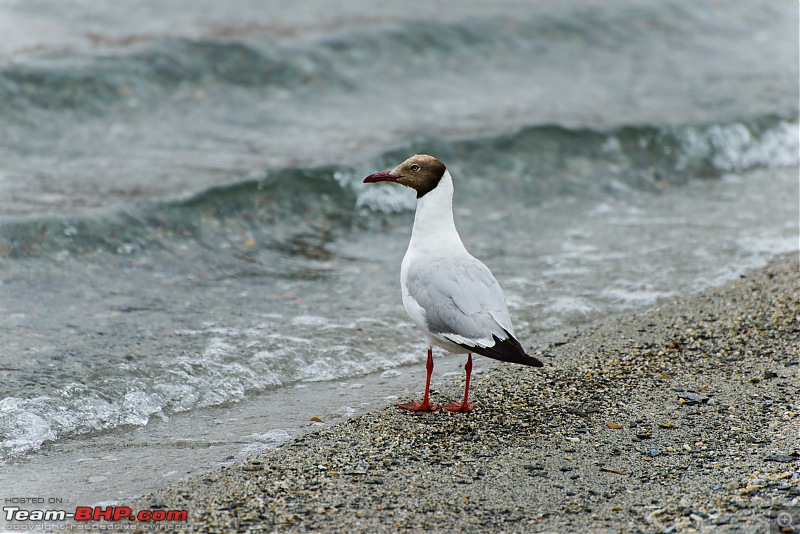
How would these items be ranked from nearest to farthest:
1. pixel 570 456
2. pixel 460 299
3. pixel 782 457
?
pixel 782 457, pixel 570 456, pixel 460 299

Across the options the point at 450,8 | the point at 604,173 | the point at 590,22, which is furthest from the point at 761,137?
the point at 450,8

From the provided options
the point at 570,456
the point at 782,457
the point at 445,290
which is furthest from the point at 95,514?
the point at 782,457

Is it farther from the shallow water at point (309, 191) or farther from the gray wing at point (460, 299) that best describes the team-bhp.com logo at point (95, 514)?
the gray wing at point (460, 299)

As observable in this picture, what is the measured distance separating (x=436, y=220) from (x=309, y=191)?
157 inches

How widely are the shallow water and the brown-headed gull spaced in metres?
0.68

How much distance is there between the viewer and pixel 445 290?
4.25 meters

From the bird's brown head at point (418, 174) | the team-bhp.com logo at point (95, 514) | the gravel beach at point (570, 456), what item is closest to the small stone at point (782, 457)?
the gravel beach at point (570, 456)

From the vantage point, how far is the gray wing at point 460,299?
13.4 feet

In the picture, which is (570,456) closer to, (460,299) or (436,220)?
(460,299)

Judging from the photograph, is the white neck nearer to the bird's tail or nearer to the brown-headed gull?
the brown-headed gull

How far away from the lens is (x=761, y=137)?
10.6 meters

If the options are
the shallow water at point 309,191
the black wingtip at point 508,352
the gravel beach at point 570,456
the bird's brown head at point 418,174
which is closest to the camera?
the gravel beach at point 570,456

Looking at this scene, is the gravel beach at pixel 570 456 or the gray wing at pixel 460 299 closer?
the gravel beach at pixel 570 456

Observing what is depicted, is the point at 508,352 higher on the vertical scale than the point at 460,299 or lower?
lower
